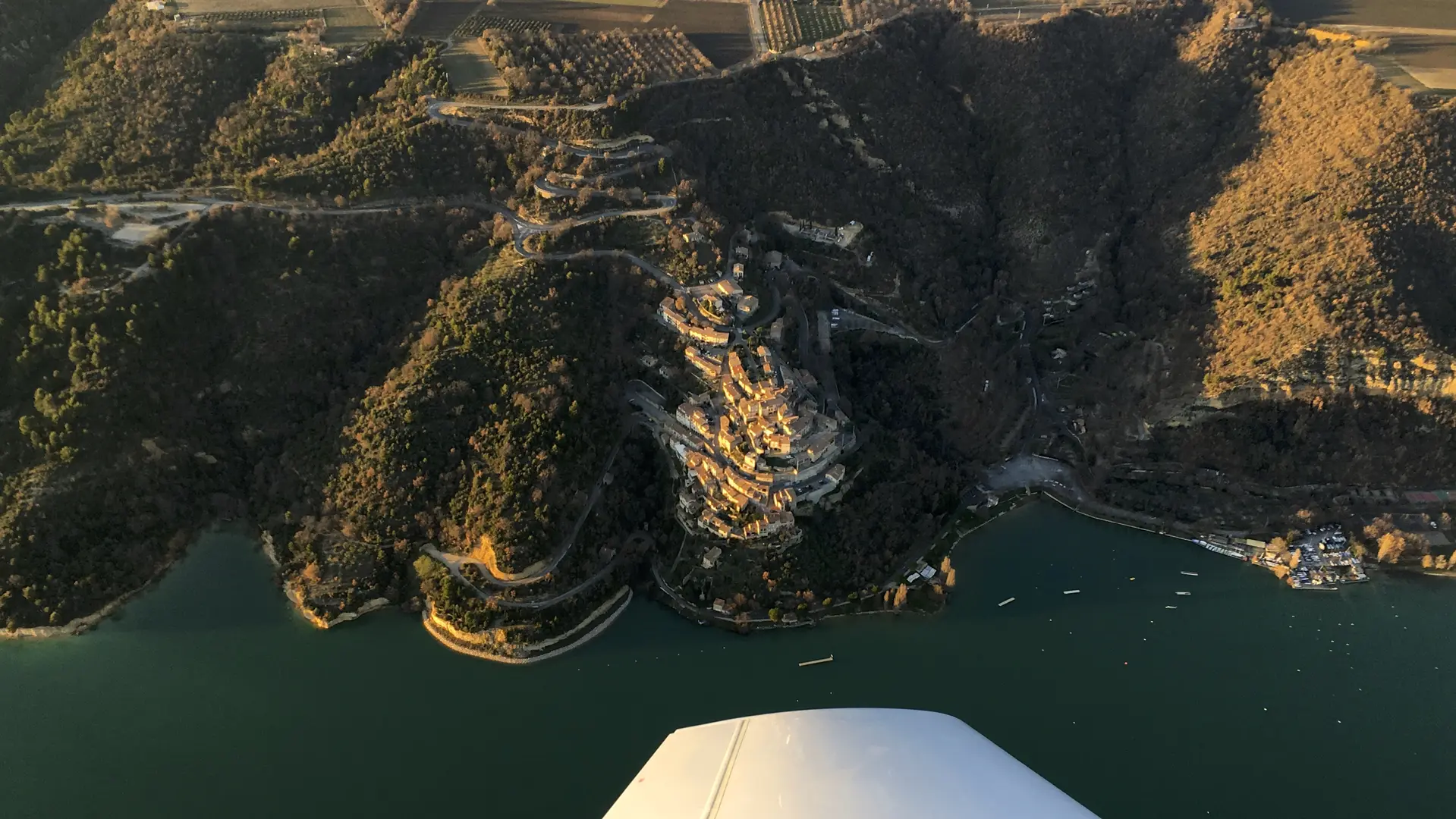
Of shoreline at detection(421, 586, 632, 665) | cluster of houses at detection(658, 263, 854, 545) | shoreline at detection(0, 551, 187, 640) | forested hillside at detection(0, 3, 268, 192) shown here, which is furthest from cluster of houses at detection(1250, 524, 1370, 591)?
forested hillside at detection(0, 3, 268, 192)

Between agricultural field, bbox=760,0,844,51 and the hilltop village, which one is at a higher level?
agricultural field, bbox=760,0,844,51

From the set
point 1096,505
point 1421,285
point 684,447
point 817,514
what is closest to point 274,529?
point 684,447

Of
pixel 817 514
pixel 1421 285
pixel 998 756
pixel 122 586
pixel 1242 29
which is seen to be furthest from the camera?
pixel 1242 29

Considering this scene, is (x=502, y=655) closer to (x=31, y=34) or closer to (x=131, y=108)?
A: (x=131, y=108)

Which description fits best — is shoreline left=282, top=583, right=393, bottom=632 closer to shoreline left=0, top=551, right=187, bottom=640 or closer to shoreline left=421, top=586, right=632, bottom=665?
shoreline left=421, top=586, right=632, bottom=665

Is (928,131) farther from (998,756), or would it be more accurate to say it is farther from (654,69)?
(998,756)

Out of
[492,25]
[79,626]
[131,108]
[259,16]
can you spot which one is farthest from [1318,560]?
[259,16]
